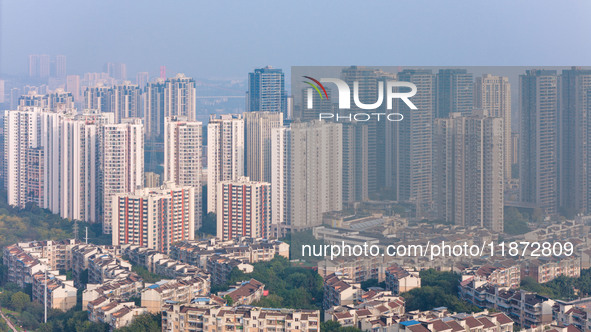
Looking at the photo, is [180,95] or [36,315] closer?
[36,315]

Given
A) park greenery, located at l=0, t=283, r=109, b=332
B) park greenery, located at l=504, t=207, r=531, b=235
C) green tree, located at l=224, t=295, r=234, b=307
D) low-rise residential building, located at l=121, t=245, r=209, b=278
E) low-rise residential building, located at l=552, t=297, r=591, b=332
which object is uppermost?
park greenery, located at l=504, t=207, r=531, b=235

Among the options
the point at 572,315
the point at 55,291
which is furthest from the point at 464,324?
the point at 55,291

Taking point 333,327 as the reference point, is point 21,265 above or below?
above

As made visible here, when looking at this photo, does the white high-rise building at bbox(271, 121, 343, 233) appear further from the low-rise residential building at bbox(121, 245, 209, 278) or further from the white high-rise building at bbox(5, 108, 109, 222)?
the white high-rise building at bbox(5, 108, 109, 222)

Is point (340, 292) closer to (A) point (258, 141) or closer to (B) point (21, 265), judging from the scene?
(B) point (21, 265)

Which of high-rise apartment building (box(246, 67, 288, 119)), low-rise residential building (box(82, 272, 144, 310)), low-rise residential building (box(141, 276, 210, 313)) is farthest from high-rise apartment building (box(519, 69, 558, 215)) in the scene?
high-rise apartment building (box(246, 67, 288, 119))
